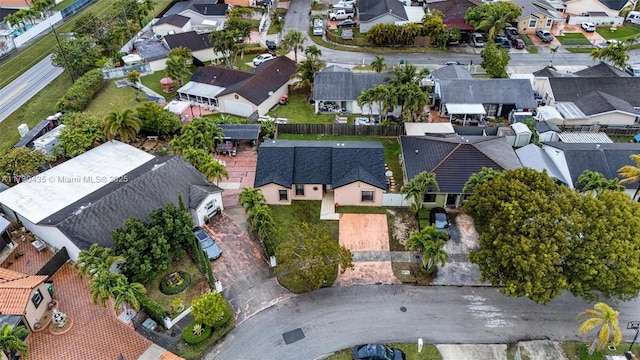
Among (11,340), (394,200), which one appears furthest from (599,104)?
(11,340)

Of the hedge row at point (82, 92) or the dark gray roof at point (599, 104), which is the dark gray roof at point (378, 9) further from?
the hedge row at point (82, 92)

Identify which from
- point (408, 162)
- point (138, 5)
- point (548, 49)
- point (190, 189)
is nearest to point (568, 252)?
point (408, 162)

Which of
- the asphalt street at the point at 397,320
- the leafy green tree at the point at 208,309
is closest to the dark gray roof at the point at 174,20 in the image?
the leafy green tree at the point at 208,309

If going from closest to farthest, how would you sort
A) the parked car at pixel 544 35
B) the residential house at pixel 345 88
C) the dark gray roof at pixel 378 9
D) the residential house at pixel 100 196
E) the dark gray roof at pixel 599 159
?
the residential house at pixel 100 196 < the dark gray roof at pixel 599 159 < the residential house at pixel 345 88 < the parked car at pixel 544 35 < the dark gray roof at pixel 378 9

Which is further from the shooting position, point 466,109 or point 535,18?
point 535,18

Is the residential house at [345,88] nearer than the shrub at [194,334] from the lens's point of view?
No

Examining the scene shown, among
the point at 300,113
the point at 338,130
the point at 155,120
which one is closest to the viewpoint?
the point at 155,120

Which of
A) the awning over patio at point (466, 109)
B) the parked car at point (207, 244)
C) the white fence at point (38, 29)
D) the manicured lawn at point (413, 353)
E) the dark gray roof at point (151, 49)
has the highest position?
the white fence at point (38, 29)

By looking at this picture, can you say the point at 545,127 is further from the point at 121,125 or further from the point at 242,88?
the point at 121,125
